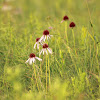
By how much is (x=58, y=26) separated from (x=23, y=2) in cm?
315

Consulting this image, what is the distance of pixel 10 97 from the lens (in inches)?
52.6

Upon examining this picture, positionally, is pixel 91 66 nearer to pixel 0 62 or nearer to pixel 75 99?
pixel 75 99

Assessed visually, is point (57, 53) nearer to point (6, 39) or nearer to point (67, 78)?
point (67, 78)

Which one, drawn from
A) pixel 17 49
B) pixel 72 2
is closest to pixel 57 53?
pixel 17 49

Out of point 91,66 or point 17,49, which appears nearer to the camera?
point 91,66

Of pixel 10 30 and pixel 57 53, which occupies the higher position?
pixel 10 30

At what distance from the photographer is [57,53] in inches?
75.5

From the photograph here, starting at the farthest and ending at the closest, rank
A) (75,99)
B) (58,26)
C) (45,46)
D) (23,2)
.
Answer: (23,2), (58,26), (45,46), (75,99)

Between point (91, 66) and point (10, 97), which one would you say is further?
point (91, 66)

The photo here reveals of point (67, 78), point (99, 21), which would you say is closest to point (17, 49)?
point (67, 78)

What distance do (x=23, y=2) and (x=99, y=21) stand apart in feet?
8.48

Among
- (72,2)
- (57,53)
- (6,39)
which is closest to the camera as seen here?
(57,53)

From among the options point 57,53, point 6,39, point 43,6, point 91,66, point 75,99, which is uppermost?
point 43,6

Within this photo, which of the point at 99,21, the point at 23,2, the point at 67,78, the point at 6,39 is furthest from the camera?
the point at 23,2
